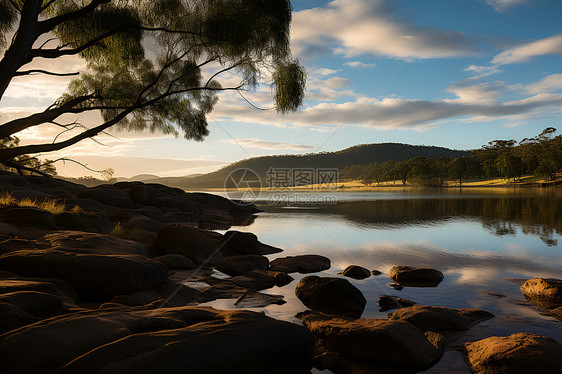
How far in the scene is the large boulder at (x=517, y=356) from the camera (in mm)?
4902

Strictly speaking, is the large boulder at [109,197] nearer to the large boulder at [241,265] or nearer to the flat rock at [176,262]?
the flat rock at [176,262]

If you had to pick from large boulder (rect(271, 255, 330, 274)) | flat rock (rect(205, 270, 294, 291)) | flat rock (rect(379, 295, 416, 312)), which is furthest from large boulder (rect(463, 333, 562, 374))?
large boulder (rect(271, 255, 330, 274))

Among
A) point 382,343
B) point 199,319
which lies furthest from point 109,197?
point 382,343

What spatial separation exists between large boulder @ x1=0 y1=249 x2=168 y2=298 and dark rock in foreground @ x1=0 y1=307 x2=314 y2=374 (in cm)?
251

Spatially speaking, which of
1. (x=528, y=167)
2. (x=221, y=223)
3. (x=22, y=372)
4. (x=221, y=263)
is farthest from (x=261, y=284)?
(x=528, y=167)

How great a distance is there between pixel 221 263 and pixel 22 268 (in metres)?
5.88

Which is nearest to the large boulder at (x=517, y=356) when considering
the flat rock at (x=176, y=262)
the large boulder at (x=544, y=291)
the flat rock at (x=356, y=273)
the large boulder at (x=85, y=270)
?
the large boulder at (x=544, y=291)

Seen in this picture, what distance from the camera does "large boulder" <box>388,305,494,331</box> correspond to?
6.65 meters

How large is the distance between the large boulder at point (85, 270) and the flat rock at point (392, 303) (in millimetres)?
5718

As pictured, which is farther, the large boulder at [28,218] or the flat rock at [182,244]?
the flat rock at [182,244]

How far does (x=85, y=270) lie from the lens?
756 cm

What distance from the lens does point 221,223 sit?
91.8 ft

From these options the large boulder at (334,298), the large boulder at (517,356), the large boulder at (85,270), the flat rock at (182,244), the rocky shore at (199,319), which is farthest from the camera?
the flat rock at (182,244)

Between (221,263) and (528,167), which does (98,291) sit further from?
(528,167)
